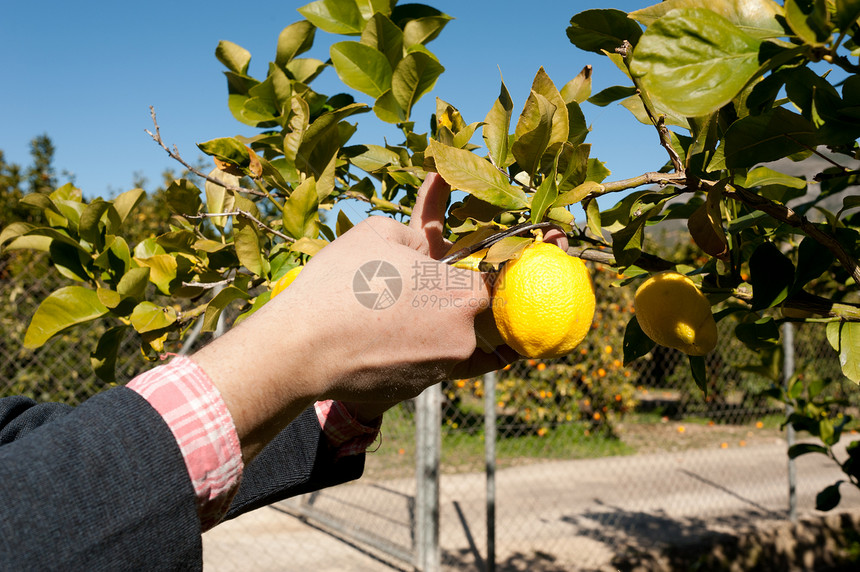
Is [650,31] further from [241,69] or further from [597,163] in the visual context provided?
[241,69]

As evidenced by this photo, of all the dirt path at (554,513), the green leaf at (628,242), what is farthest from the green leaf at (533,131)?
the dirt path at (554,513)

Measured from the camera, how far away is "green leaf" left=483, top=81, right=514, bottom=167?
2.92ft

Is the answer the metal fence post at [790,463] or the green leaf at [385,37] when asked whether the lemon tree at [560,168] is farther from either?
the metal fence post at [790,463]

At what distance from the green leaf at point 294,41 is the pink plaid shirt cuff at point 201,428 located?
36.6 inches

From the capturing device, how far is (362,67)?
1201mm

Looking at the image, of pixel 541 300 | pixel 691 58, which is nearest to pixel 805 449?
pixel 541 300

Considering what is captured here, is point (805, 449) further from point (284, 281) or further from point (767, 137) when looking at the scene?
point (284, 281)

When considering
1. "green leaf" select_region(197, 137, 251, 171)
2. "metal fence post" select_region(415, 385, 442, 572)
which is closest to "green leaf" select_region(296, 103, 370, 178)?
"green leaf" select_region(197, 137, 251, 171)

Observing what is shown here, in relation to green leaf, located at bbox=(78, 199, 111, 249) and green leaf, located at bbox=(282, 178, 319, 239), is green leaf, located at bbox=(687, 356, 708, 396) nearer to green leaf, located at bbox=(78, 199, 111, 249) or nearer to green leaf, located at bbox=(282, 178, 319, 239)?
green leaf, located at bbox=(282, 178, 319, 239)

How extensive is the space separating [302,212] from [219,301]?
0.25 metres

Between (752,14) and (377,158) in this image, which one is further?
(377,158)

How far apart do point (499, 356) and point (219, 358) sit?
544 mm

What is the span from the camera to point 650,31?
0.60m

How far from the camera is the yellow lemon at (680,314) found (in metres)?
0.98
